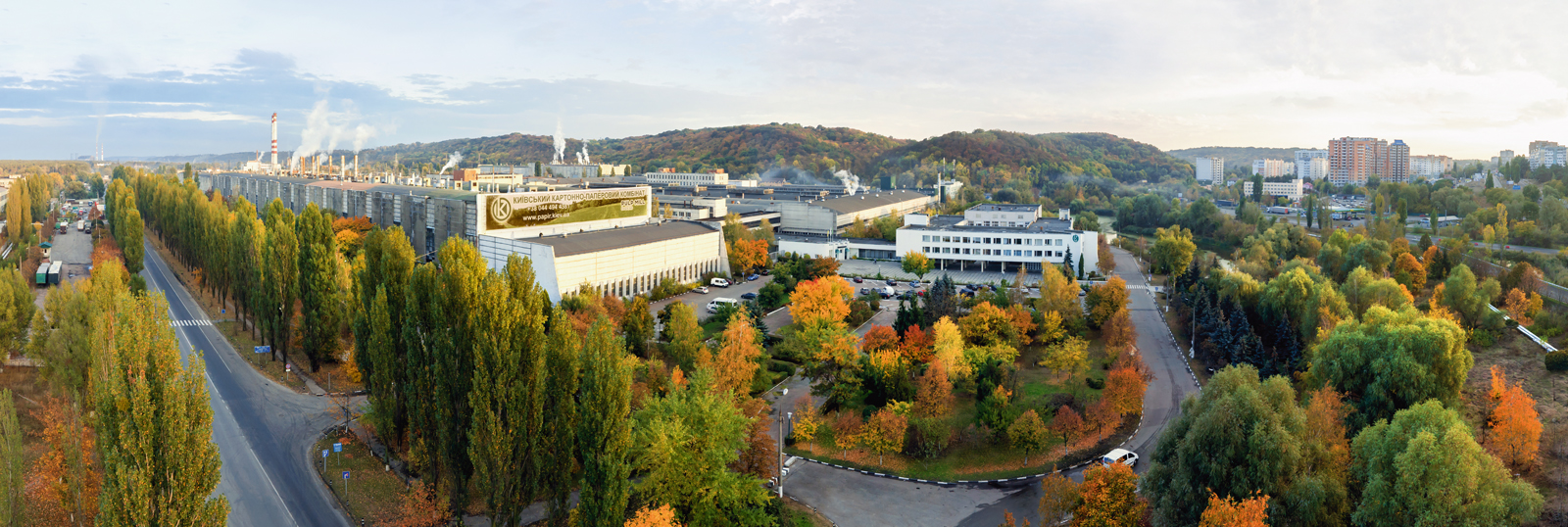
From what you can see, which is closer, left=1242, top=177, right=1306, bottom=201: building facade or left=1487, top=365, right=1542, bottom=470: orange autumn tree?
left=1487, top=365, right=1542, bottom=470: orange autumn tree

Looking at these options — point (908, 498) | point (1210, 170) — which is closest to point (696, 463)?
point (908, 498)

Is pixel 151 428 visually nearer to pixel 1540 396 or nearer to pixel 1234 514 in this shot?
pixel 1234 514

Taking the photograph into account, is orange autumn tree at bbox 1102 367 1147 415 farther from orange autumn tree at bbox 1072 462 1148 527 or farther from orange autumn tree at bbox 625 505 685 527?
orange autumn tree at bbox 625 505 685 527

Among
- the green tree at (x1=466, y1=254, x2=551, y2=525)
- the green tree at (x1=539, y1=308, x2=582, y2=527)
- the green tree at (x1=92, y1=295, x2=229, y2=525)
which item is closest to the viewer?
the green tree at (x1=92, y1=295, x2=229, y2=525)

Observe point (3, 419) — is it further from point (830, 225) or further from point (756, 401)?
point (830, 225)

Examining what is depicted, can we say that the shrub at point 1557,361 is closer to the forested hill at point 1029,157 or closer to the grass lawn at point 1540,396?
the grass lawn at point 1540,396

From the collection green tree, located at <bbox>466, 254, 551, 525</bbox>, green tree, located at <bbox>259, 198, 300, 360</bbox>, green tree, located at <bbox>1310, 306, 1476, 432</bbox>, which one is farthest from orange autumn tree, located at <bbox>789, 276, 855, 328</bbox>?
green tree, located at <bbox>259, 198, 300, 360</bbox>
